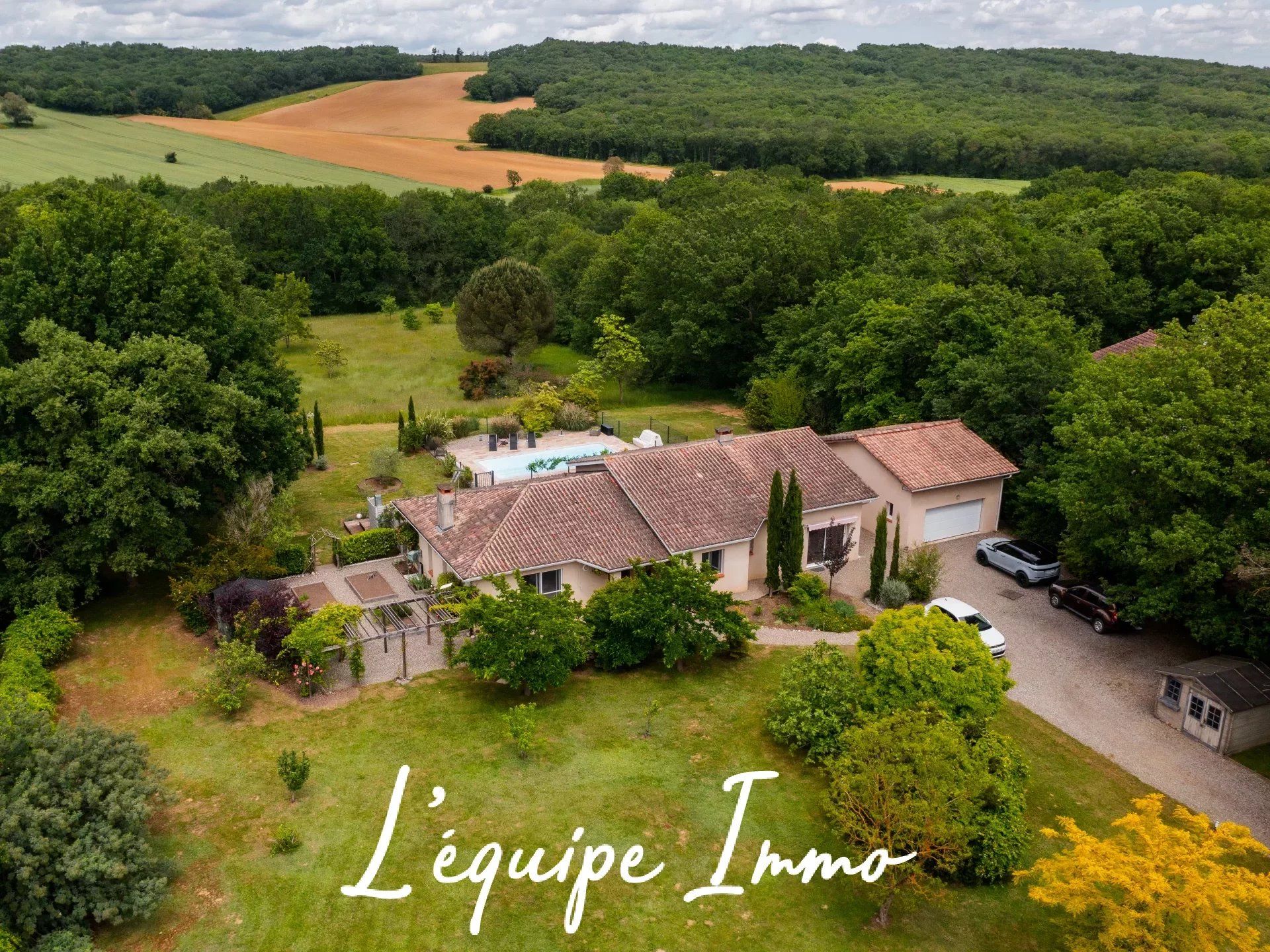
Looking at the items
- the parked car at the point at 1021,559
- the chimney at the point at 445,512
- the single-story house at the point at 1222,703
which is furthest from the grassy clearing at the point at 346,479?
the single-story house at the point at 1222,703

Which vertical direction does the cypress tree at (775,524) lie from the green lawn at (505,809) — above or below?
above

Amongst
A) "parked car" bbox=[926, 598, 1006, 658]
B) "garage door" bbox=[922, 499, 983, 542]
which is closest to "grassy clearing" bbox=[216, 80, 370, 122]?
"garage door" bbox=[922, 499, 983, 542]

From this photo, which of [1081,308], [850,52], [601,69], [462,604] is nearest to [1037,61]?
[850,52]

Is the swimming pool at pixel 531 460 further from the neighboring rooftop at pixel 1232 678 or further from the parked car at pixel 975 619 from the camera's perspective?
the neighboring rooftop at pixel 1232 678

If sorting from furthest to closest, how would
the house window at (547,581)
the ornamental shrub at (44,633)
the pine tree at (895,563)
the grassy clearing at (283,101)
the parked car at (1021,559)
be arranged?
the grassy clearing at (283,101) < the parked car at (1021,559) < the pine tree at (895,563) < the house window at (547,581) < the ornamental shrub at (44,633)

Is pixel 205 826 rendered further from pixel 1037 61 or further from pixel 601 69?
pixel 1037 61

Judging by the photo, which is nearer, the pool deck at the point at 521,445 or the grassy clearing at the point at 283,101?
the pool deck at the point at 521,445

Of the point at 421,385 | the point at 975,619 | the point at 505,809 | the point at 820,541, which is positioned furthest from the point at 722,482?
the point at 421,385
